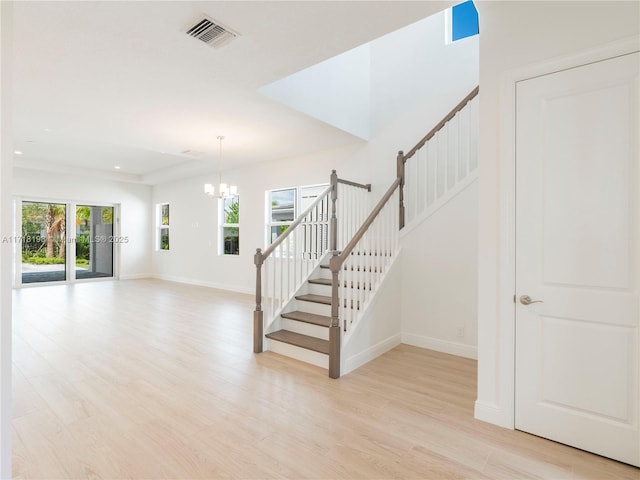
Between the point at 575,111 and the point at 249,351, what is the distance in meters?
3.62

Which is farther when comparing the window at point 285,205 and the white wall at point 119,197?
the white wall at point 119,197

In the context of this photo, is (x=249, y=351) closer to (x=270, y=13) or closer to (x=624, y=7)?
(x=270, y=13)

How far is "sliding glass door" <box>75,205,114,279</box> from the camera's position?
9180mm

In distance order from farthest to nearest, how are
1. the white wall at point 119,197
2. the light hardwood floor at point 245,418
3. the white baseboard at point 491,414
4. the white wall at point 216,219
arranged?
1. the white wall at point 119,197
2. the white wall at point 216,219
3. the white baseboard at point 491,414
4. the light hardwood floor at point 245,418

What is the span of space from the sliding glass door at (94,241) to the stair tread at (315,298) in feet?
26.4

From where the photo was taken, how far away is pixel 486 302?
239cm

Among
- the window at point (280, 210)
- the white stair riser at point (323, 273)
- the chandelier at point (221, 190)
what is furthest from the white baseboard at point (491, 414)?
the window at point (280, 210)

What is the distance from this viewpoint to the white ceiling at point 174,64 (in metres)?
2.41

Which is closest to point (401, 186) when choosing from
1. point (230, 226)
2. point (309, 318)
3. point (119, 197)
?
point (309, 318)

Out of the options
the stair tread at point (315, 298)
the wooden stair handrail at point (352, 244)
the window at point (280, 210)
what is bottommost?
the stair tread at point (315, 298)

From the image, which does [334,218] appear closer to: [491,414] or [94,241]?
[491,414]

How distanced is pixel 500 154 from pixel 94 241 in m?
10.6

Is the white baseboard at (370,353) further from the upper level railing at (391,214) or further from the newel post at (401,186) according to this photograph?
the newel post at (401,186)

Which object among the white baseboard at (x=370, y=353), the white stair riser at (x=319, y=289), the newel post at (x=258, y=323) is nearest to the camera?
the white baseboard at (x=370, y=353)
